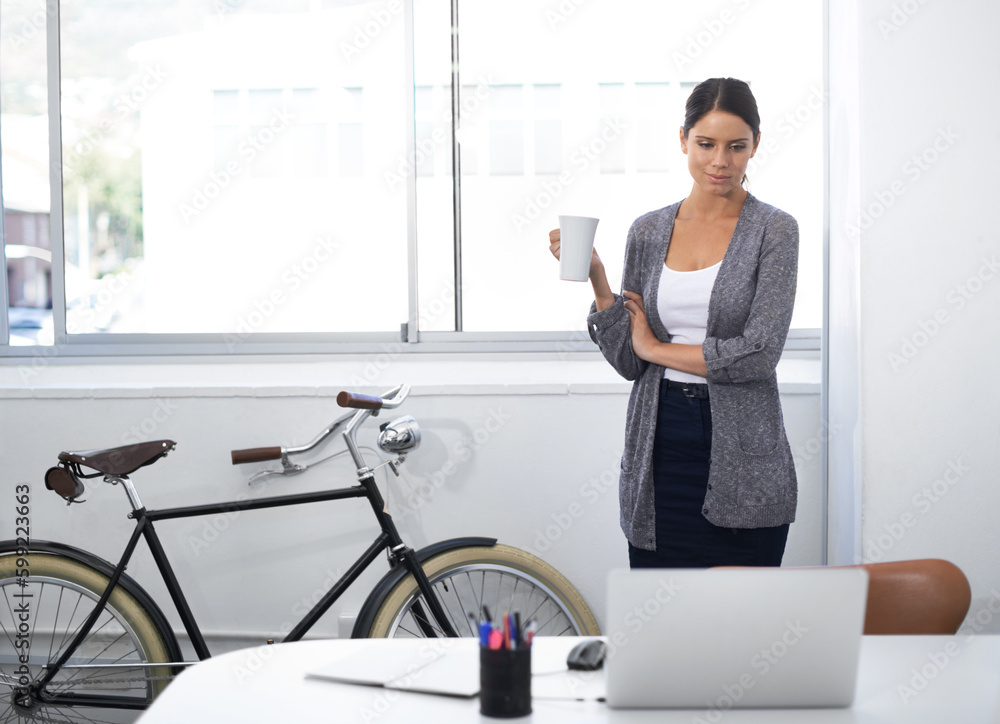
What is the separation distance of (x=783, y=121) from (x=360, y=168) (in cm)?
136

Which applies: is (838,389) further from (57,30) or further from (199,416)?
(57,30)

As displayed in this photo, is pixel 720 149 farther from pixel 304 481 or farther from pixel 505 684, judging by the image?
pixel 304 481

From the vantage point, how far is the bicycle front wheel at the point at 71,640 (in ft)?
7.57

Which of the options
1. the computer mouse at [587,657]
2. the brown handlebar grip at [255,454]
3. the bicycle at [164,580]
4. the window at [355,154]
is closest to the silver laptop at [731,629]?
the computer mouse at [587,657]

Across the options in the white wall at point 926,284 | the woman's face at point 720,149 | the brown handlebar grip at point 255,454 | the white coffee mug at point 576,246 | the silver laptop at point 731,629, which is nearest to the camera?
the silver laptop at point 731,629

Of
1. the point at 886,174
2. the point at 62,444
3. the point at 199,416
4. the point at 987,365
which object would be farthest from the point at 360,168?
the point at 987,365

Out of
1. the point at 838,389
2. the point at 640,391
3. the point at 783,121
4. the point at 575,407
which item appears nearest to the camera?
the point at 640,391

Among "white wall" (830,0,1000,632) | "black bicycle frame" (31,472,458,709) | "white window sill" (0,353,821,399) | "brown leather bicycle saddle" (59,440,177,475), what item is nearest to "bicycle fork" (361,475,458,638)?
"black bicycle frame" (31,472,458,709)

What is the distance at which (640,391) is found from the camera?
1.91 m

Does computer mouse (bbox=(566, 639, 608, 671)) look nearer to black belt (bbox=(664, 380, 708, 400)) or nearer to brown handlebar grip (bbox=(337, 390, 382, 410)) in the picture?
black belt (bbox=(664, 380, 708, 400))

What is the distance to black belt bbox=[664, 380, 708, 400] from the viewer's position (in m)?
1.83

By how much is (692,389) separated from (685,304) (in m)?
0.18

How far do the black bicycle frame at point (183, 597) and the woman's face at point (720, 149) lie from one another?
116 centimetres

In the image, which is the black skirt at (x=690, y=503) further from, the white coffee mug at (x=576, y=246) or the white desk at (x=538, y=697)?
the white desk at (x=538, y=697)
